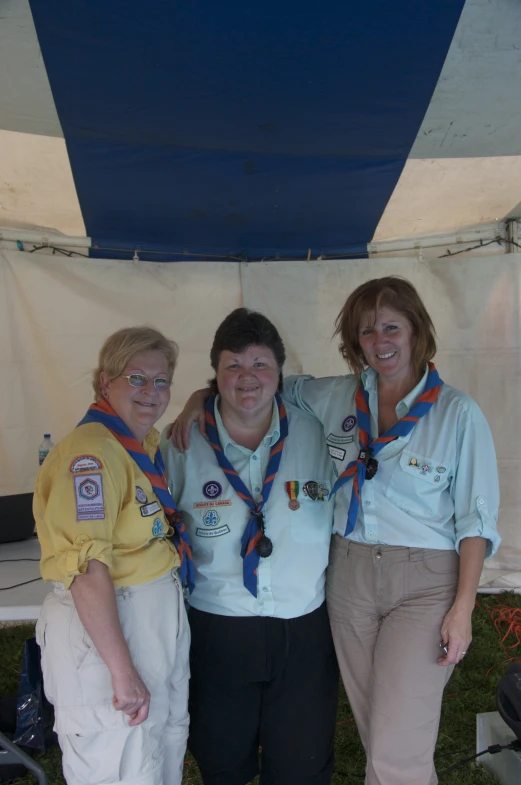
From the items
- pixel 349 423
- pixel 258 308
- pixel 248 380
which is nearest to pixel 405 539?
pixel 349 423

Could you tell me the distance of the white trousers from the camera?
50.9 inches

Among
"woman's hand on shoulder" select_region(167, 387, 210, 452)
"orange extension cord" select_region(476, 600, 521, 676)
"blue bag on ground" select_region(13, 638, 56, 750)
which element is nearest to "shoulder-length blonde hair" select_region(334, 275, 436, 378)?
"woman's hand on shoulder" select_region(167, 387, 210, 452)

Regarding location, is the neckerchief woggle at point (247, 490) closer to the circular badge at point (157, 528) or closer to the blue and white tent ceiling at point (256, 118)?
the circular badge at point (157, 528)

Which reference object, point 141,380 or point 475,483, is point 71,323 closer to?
point 141,380

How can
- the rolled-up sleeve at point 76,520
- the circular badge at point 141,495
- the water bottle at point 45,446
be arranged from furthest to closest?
the water bottle at point 45,446, the circular badge at point 141,495, the rolled-up sleeve at point 76,520

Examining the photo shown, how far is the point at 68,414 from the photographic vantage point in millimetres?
3246

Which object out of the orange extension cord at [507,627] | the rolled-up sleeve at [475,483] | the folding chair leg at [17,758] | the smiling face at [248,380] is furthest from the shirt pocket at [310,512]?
the orange extension cord at [507,627]

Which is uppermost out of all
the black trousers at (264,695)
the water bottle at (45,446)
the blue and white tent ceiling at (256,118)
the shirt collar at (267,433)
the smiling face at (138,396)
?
the blue and white tent ceiling at (256,118)

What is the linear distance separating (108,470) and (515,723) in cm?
160

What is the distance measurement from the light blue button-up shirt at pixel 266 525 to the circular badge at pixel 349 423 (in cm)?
14

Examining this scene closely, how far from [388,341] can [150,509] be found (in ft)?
2.80

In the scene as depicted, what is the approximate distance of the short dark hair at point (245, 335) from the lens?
5.55 ft

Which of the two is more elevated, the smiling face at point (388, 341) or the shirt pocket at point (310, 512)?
the smiling face at point (388, 341)

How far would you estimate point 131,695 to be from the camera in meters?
1.27
